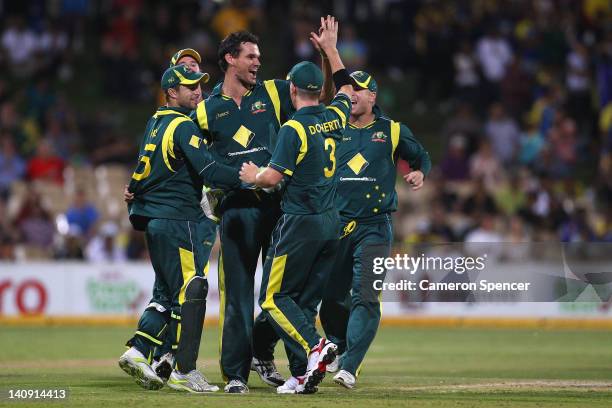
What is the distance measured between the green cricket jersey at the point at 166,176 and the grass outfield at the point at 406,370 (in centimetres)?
154

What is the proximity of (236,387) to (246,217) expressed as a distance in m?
1.43

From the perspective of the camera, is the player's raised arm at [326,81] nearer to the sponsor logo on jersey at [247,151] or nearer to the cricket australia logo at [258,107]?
the cricket australia logo at [258,107]

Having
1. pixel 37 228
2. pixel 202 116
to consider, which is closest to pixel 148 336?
pixel 202 116

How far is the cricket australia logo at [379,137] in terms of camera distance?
12.6 metres

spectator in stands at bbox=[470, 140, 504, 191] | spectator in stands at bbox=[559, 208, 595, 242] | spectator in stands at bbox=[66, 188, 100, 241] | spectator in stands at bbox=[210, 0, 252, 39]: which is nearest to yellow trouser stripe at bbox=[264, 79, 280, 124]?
spectator in stands at bbox=[559, 208, 595, 242]

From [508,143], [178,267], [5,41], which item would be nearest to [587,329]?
[508,143]

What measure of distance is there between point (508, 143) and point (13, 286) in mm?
9072

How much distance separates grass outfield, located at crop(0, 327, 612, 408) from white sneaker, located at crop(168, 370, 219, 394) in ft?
0.42

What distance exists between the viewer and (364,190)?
12539mm

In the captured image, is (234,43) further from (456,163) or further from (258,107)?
(456,163)

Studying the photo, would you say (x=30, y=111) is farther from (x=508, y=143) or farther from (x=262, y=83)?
(x=262, y=83)

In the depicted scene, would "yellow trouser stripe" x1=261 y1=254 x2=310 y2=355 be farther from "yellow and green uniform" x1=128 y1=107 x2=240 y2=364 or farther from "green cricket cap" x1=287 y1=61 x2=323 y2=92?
"green cricket cap" x1=287 y1=61 x2=323 y2=92

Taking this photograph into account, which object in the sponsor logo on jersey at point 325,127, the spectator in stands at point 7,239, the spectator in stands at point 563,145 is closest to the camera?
the sponsor logo on jersey at point 325,127

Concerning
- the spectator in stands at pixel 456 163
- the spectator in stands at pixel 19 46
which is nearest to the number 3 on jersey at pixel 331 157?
the spectator in stands at pixel 456 163
